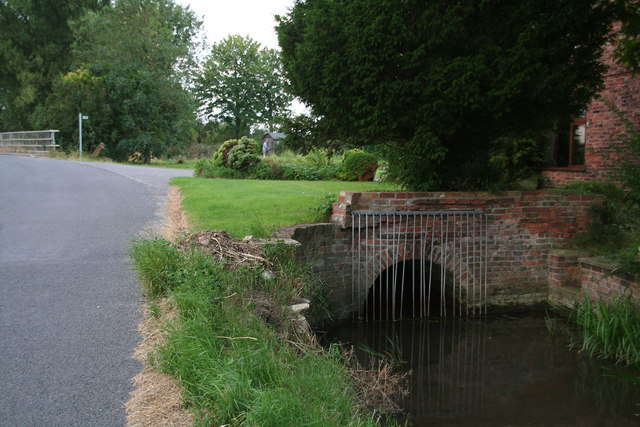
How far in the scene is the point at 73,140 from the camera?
28516 mm

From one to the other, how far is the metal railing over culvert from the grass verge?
7.47 ft

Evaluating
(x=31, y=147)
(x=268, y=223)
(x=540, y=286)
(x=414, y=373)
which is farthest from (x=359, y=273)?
(x=31, y=147)

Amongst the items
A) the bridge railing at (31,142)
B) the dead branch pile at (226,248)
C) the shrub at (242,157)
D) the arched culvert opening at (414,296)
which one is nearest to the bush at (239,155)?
the shrub at (242,157)

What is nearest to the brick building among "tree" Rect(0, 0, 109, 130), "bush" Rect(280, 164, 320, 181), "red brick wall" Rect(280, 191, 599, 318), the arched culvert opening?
"red brick wall" Rect(280, 191, 599, 318)

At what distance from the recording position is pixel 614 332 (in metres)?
6.14

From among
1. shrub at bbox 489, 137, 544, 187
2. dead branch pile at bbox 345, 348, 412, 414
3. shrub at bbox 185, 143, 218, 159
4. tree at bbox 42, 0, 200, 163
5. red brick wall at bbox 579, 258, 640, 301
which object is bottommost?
dead branch pile at bbox 345, 348, 412, 414

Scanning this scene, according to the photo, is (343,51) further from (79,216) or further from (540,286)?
(79,216)

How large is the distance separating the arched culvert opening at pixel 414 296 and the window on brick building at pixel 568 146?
17.2 ft

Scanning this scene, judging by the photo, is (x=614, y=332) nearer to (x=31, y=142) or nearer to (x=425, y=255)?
(x=425, y=255)

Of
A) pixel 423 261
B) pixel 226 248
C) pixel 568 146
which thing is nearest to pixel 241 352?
pixel 226 248

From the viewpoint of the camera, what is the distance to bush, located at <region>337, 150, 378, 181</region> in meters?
18.0

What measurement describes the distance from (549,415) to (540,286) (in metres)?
3.83

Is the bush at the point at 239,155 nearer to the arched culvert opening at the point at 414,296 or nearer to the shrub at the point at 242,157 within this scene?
the shrub at the point at 242,157

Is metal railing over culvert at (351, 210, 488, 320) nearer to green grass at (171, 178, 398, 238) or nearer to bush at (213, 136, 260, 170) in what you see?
green grass at (171, 178, 398, 238)
